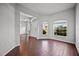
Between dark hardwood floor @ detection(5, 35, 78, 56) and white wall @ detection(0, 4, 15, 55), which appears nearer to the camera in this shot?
white wall @ detection(0, 4, 15, 55)

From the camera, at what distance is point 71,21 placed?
5895 millimetres

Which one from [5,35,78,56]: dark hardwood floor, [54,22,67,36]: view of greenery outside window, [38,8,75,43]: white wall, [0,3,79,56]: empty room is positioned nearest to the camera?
[5,35,78,56]: dark hardwood floor

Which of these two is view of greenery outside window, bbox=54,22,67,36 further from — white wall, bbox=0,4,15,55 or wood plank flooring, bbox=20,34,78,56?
white wall, bbox=0,4,15,55

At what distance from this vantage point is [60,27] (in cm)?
722

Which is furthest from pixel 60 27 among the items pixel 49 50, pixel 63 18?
pixel 49 50

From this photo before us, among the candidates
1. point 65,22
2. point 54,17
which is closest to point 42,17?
point 54,17

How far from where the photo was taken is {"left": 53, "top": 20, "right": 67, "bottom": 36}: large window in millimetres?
6695

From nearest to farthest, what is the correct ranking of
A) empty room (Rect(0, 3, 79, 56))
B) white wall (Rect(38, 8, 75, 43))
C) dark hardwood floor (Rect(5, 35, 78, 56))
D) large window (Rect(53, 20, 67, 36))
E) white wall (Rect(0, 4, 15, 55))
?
white wall (Rect(0, 4, 15, 55)), dark hardwood floor (Rect(5, 35, 78, 56)), empty room (Rect(0, 3, 79, 56)), white wall (Rect(38, 8, 75, 43)), large window (Rect(53, 20, 67, 36))

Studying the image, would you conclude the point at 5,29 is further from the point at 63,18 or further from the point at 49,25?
the point at 49,25

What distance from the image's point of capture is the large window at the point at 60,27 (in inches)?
264

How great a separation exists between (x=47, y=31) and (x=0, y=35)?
5721 millimetres

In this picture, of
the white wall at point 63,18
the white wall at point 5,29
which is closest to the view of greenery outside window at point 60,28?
the white wall at point 63,18

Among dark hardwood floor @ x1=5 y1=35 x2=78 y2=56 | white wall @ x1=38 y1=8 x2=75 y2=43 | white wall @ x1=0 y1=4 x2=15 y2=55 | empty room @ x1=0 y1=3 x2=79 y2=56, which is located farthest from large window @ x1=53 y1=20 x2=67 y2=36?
white wall @ x1=0 y1=4 x2=15 y2=55

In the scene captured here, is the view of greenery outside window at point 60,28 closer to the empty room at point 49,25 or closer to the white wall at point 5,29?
the empty room at point 49,25
